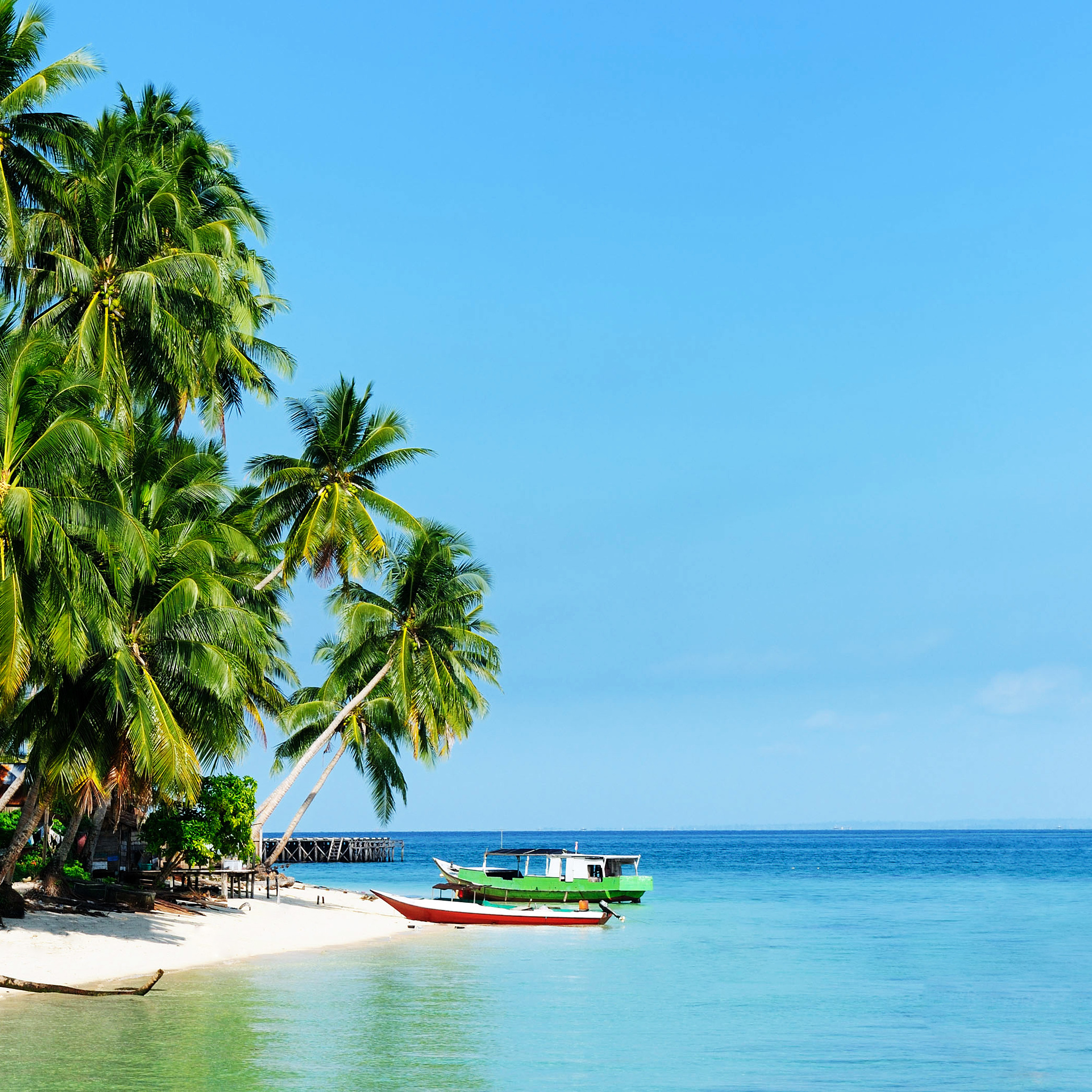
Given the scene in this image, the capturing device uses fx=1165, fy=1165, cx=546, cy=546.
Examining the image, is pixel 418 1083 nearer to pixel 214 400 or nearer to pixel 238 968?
pixel 238 968

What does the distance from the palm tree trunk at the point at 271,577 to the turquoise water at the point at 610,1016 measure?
30.9 feet

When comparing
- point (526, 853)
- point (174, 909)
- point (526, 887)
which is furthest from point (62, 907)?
point (526, 887)

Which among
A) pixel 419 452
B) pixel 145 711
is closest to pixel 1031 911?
pixel 419 452

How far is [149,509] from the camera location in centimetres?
2238

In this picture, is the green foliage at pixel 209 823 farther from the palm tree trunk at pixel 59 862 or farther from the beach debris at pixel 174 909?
the palm tree trunk at pixel 59 862

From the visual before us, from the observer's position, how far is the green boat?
1582 inches

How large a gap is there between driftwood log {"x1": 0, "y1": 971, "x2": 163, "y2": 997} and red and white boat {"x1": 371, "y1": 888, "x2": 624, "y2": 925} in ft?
51.2

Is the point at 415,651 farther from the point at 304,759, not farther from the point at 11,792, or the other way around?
the point at 11,792

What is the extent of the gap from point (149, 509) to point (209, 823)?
10640mm

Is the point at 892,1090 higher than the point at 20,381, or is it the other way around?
the point at 20,381

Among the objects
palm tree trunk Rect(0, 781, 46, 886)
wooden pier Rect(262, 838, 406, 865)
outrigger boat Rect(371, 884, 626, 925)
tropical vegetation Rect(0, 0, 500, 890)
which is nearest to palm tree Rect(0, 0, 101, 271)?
tropical vegetation Rect(0, 0, 500, 890)

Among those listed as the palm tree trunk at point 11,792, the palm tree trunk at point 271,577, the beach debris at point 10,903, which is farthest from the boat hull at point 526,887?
the beach debris at point 10,903

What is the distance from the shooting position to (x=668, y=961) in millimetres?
27641

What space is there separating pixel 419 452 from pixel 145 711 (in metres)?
15.4
